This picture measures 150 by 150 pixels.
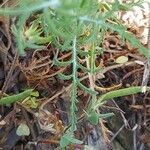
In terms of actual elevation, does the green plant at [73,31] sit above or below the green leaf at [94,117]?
above

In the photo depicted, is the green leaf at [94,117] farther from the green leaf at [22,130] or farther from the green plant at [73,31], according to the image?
the green leaf at [22,130]

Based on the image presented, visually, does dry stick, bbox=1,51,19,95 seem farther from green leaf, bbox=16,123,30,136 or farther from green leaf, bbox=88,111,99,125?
green leaf, bbox=88,111,99,125

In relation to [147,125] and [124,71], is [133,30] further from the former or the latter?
[147,125]

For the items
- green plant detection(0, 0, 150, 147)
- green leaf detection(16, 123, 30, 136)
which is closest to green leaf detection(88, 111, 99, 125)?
green plant detection(0, 0, 150, 147)

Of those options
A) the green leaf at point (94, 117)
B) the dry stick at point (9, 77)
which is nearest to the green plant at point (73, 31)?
the green leaf at point (94, 117)

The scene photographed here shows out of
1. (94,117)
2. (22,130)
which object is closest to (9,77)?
(22,130)

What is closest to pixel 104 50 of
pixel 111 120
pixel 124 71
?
pixel 124 71
